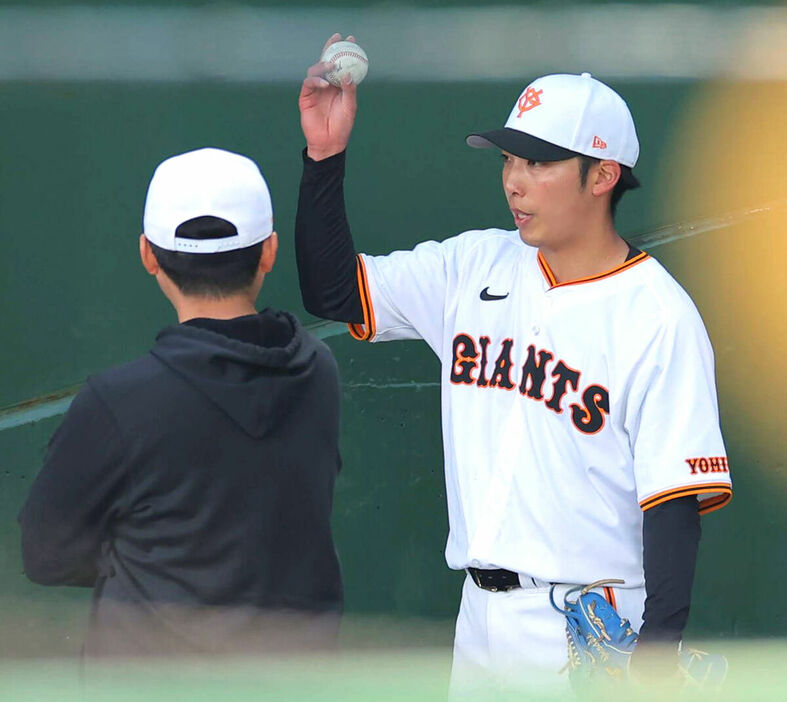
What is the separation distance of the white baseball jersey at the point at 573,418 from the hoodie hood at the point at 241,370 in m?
0.69

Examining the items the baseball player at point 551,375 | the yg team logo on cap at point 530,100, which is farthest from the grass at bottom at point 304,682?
the yg team logo on cap at point 530,100

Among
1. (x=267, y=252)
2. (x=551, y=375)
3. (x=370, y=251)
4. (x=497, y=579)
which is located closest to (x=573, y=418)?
(x=551, y=375)

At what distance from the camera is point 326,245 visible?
8.70 ft

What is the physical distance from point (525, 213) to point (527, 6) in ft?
3.99

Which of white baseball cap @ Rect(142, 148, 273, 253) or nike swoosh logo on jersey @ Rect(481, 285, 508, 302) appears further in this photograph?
nike swoosh logo on jersey @ Rect(481, 285, 508, 302)

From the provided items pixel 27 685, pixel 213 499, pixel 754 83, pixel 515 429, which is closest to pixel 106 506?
pixel 213 499

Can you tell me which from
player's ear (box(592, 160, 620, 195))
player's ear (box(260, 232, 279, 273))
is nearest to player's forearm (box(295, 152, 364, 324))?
player's ear (box(592, 160, 620, 195))

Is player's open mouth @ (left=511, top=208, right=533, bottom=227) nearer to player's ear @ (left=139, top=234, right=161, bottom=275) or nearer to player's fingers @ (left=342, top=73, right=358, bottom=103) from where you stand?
player's fingers @ (left=342, top=73, right=358, bottom=103)

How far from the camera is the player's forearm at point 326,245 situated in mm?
2631

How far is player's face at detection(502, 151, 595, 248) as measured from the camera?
2578mm

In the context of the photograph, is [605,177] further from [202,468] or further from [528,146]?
[202,468]

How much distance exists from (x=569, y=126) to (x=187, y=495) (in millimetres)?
1140

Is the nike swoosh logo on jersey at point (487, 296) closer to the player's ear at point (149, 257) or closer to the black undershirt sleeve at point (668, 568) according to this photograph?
the black undershirt sleeve at point (668, 568)

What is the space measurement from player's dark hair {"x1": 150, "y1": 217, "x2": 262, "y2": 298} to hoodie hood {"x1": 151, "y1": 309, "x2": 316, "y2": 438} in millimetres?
62
